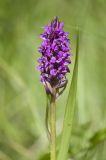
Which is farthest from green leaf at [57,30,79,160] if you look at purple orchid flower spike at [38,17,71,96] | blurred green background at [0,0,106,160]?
blurred green background at [0,0,106,160]

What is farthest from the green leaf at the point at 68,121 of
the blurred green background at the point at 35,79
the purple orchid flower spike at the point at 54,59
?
the blurred green background at the point at 35,79

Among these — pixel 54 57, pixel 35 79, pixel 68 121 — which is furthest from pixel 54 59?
pixel 35 79

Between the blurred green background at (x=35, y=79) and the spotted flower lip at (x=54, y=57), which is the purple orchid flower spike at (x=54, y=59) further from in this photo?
the blurred green background at (x=35, y=79)

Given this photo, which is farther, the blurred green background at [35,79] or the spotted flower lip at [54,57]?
the blurred green background at [35,79]

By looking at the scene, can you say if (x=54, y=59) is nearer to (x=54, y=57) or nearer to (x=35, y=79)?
(x=54, y=57)

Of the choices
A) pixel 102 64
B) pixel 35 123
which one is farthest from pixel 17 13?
pixel 35 123

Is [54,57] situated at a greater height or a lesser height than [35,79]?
greater

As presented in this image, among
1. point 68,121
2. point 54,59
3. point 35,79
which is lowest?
point 35,79

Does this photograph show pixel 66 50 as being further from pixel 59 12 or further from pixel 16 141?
pixel 59 12
